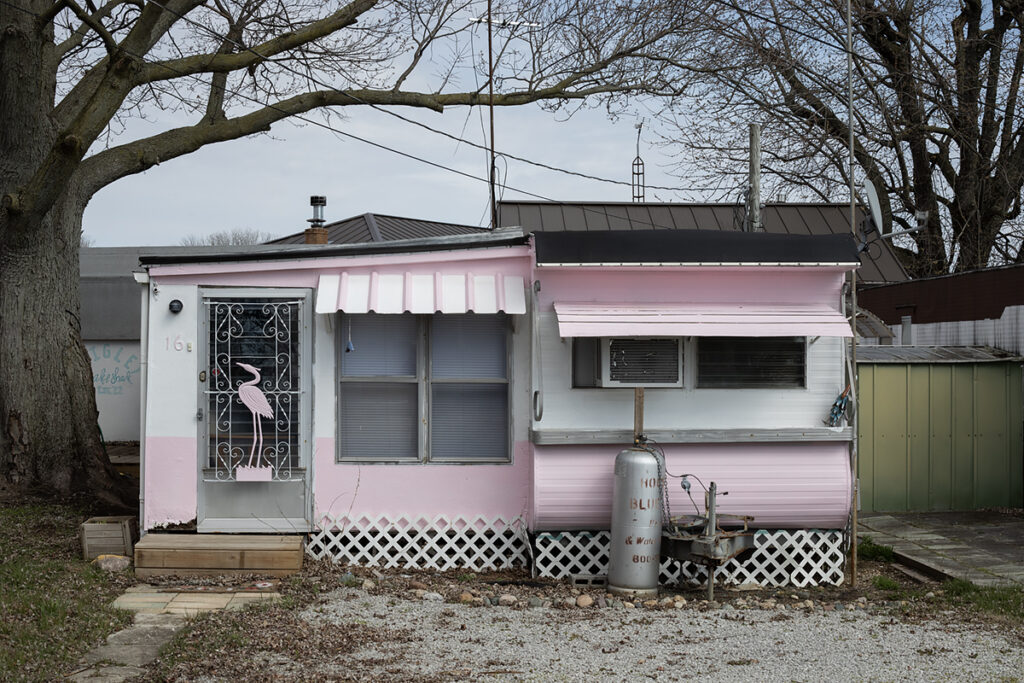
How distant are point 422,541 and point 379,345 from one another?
5.52ft

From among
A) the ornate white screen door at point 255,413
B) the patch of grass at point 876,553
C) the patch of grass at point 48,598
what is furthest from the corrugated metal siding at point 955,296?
the patch of grass at point 48,598

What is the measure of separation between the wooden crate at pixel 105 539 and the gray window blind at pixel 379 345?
2.22 m

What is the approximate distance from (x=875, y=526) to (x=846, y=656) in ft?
16.0

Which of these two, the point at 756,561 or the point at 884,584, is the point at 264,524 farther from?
the point at 884,584

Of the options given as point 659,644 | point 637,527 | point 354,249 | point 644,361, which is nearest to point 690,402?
point 644,361

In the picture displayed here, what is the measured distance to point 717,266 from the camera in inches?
315

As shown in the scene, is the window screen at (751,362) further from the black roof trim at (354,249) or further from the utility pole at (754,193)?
the utility pole at (754,193)

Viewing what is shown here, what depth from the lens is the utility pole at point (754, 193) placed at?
1041cm

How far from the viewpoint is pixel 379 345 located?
8398mm

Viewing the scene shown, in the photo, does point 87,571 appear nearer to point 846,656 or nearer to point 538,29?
point 846,656

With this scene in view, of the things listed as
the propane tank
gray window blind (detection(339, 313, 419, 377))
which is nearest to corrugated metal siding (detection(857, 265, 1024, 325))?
the propane tank

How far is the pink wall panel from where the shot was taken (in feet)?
26.7

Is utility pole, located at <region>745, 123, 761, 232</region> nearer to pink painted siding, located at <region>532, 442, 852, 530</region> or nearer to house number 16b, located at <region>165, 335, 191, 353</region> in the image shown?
pink painted siding, located at <region>532, 442, 852, 530</region>

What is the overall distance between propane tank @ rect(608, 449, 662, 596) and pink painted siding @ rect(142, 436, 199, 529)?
3.48 meters
